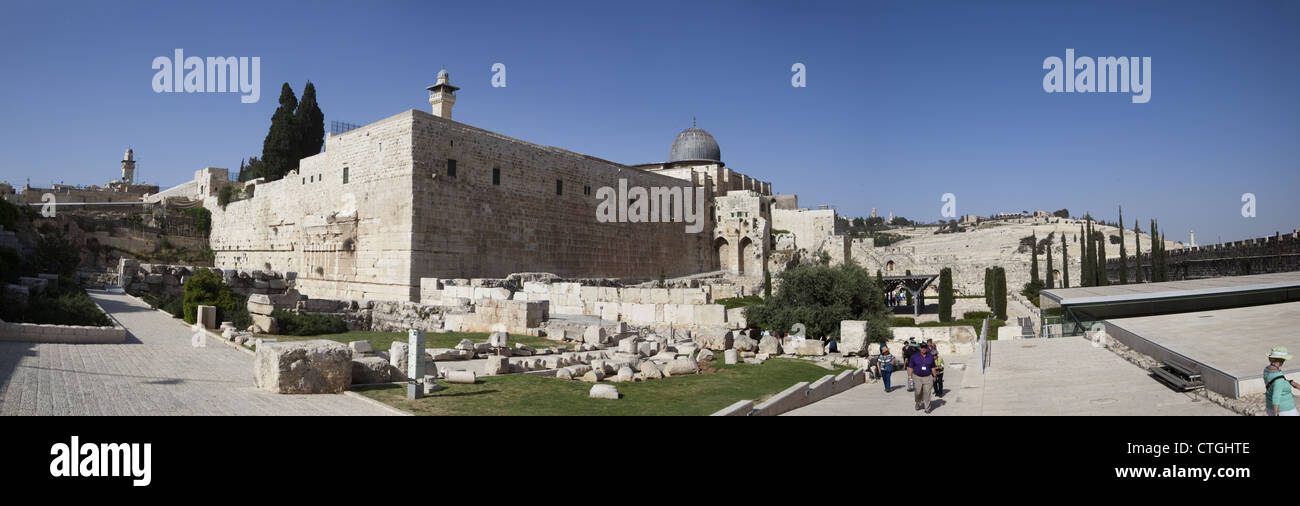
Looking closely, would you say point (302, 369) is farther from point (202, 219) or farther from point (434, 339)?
point (202, 219)

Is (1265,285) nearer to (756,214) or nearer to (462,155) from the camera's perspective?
(462,155)

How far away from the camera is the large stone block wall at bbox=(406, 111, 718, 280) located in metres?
20.1

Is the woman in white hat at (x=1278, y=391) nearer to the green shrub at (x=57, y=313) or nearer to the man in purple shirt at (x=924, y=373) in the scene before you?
the man in purple shirt at (x=924, y=373)

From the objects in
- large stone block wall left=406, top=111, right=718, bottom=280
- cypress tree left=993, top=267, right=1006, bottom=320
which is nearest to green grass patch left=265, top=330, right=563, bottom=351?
large stone block wall left=406, top=111, right=718, bottom=280

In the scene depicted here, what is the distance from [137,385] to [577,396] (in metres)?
3.88

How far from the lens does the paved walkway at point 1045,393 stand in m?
6.48

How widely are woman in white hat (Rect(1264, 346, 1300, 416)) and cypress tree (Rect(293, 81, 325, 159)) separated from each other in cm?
3802

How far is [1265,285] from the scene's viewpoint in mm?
13562

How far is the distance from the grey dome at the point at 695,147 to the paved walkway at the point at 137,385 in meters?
35.1

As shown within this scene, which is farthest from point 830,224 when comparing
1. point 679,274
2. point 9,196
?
point 9,196

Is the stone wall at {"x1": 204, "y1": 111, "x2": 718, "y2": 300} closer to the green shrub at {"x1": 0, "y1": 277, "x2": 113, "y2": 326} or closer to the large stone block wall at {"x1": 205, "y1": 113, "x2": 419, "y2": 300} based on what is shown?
the large stone block wall at {"x1": 205, "y1": 113, "x2": 419, "y2": 300}

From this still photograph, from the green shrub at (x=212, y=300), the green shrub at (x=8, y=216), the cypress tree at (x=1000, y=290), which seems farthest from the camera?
the cypress tree at (x=1000, y=290)

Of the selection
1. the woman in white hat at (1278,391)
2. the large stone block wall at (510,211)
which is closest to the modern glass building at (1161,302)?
the woman in white hat at (1278,391)
